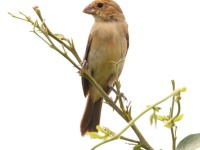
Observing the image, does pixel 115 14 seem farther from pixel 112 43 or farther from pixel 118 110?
pixel 118 110

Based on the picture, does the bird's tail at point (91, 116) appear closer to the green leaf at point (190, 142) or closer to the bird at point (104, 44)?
the bird at point (104, 44)

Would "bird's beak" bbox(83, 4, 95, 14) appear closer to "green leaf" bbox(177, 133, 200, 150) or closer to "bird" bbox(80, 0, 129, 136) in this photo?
"bird" bbox(80, 0, 129, 136)

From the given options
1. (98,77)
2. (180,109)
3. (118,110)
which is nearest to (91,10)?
(98,77)

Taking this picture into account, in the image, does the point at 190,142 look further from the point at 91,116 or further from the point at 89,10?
the point at 91,116

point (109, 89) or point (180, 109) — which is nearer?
point (180, 109)

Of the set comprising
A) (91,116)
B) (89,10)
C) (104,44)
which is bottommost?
(91,116)

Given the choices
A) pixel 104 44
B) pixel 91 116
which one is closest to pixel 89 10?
pixel 104 44
